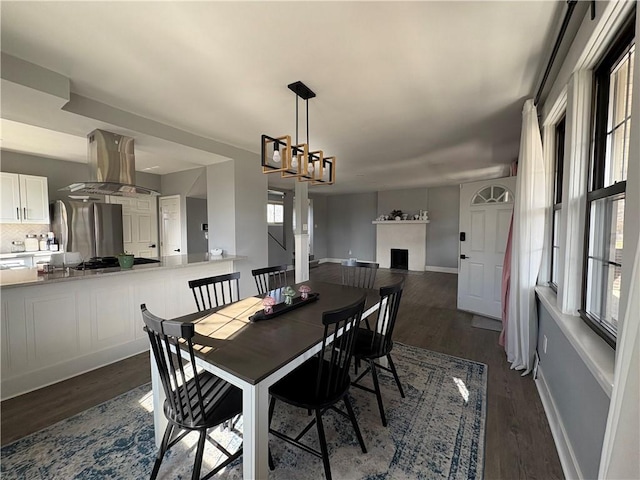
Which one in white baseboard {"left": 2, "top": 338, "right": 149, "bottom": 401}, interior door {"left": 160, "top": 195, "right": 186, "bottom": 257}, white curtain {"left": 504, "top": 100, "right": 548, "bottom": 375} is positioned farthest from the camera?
interior door {"left": 160, "top": 195, "right": 186, "bottom": 257}

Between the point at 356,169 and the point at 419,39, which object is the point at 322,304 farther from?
the point at 356,169

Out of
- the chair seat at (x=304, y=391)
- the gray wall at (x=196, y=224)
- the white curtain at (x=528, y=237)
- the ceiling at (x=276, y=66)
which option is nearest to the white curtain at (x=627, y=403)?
the chair seat at (x=304, y=391)

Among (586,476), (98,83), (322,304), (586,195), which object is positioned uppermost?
(98,83)

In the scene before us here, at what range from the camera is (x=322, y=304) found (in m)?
2.23

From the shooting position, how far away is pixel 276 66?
2.04 metres

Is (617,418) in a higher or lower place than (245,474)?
higher

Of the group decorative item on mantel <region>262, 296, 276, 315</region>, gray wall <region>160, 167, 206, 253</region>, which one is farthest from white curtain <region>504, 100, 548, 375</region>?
gray wall <region>160, 167, 206, 253</region>

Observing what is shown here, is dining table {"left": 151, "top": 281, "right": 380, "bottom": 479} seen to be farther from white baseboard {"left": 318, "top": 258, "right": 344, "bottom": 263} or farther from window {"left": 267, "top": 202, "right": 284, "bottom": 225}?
white baseboard {"left": 318, "top": 258, "right": 344, "bottom": 263}

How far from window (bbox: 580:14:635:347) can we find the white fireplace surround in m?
6.69

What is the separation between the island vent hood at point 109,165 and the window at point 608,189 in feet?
11.9

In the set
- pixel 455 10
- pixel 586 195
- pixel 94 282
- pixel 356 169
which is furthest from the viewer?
pixel 356 169

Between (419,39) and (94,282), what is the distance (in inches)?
134

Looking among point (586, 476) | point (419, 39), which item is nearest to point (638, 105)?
point (419, 39)

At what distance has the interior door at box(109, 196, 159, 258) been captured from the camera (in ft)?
17.7
